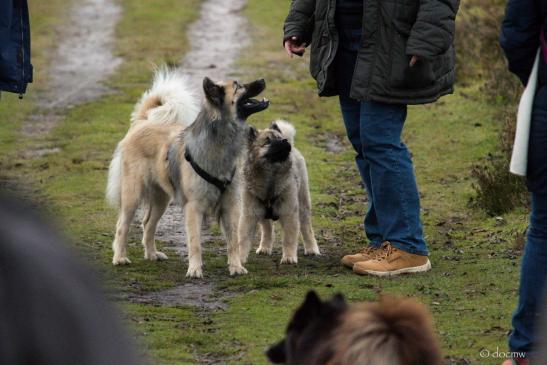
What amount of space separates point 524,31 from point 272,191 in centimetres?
359

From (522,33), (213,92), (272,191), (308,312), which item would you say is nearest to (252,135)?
(272,191)

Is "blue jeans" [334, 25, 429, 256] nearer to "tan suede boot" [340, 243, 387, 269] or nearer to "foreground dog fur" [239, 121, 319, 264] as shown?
"tan suede boot" [340, 243, 387, 269]

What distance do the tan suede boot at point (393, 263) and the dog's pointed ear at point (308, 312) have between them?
423 cm

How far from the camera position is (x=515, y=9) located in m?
4.48

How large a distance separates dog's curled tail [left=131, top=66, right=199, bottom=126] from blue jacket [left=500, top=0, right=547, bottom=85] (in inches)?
159

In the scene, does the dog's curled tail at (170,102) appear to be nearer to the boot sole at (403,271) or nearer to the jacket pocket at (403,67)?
the boot sole at (403,271)

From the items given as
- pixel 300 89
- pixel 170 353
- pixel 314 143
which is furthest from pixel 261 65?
pixel 170 353

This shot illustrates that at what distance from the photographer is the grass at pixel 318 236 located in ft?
18.9

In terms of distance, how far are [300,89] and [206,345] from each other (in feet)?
38.4

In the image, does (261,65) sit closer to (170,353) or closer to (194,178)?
(194,178)

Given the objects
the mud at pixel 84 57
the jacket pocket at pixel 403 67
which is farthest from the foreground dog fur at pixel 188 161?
the mud at pixel 84 57

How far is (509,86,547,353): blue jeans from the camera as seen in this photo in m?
4.46

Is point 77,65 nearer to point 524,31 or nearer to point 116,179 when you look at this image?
point 116,179

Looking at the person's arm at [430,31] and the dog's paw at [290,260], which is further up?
the person's arm at [430,31]
